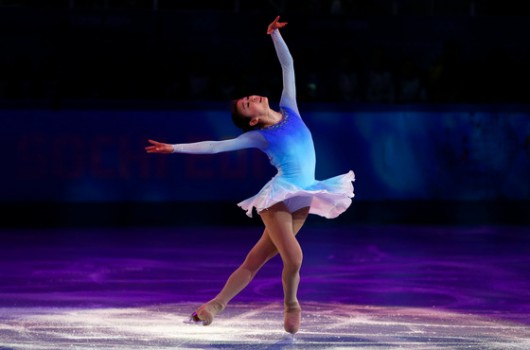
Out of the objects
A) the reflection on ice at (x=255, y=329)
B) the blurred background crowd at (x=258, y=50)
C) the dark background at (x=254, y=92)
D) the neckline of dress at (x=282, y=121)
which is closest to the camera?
the reflection on ice at (x=255, y=329)

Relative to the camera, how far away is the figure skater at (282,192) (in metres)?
6.48

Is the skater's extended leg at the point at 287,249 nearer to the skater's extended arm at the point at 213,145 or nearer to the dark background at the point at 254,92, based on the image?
the skater's extended arm at the point at 213,145

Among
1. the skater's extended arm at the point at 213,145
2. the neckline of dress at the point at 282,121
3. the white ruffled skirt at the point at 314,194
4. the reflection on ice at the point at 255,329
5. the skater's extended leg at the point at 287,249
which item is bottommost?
the reflection on ice at the point at 255,329

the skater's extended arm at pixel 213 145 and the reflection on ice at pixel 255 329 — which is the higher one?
the skater's extended arm at pixel 213 145

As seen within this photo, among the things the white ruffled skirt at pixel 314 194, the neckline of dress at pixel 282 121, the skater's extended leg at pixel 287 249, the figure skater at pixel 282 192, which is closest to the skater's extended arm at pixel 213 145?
the figure skater at pixel 282 192

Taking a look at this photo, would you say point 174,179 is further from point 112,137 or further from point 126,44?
point 126,44

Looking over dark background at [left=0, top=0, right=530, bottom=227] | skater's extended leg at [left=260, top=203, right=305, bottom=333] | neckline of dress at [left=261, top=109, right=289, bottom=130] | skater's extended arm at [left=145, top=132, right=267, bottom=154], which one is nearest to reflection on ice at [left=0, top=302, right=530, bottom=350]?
skater's extended leg at [left=260, top=203, right=305, bottom=333]

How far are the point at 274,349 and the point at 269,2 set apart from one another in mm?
10163

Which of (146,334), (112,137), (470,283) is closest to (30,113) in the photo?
(112,137)

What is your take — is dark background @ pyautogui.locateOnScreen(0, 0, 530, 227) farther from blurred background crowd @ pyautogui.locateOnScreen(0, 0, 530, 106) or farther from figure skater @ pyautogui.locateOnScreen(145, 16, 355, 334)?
figure skater @ pyautogui.locateOnScreen(145, 16, 355, 334)

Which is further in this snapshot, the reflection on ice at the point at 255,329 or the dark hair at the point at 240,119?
the dark hair at the point at 240,119

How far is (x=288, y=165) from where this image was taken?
661 centimetres

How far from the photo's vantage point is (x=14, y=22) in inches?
599

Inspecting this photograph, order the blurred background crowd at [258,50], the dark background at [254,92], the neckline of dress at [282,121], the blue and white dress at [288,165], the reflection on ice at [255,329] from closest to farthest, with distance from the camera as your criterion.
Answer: the reflection on ice at [255,329]
the blue and white dress at [288,165]
the neckline of dress at [282,121]
the dark background at [254,92]
the blurred background crowd at [258,50]
